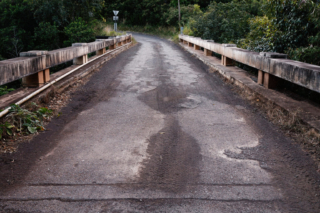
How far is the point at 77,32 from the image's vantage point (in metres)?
22.0

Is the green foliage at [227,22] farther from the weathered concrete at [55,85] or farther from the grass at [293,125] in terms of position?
the grass at [293,125]

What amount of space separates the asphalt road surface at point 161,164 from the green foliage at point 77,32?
55.9ft

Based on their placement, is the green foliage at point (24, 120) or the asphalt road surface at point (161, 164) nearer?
the asphalt road surface at point (161, 164)

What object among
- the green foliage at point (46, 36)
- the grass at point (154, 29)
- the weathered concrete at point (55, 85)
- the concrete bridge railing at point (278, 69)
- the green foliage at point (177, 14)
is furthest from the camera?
the grass at point (154, 29)

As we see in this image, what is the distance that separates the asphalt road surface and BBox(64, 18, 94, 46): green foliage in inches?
671

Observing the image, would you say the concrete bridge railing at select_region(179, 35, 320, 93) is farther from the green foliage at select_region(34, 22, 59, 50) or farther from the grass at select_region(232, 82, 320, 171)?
the green foliage at select_region(34, 22, 59, 50)

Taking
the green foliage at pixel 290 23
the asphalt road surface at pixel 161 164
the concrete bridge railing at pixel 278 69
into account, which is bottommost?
the asphalt road surface at pixel 161 164

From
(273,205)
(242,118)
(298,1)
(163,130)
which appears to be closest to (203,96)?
(242,118)

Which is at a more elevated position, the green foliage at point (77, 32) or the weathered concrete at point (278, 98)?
the green foliage at point (77, 32)

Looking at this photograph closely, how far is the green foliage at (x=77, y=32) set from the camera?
71.8 ft

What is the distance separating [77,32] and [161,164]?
66.2 ft

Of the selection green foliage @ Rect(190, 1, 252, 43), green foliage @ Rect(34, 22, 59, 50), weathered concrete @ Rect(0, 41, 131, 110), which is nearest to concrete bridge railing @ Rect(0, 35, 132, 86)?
weathered concrete @ Rect(0, 41, 131, 110)

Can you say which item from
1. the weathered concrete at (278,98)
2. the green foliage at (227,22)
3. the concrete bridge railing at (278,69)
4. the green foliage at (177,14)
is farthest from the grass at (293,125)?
the green foliage at (177,14)

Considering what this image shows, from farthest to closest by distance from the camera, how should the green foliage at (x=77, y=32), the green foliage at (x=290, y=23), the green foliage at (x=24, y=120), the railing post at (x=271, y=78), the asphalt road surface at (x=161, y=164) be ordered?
1. the green foliage at (x=77, y=32)
2. the green foliage at (x=290, y=23)
3. the railing post at (x=271, y=78)
4. the green foliage at (x=24, y=120)
5. the asphalt road surface at (x=161, y=164)
